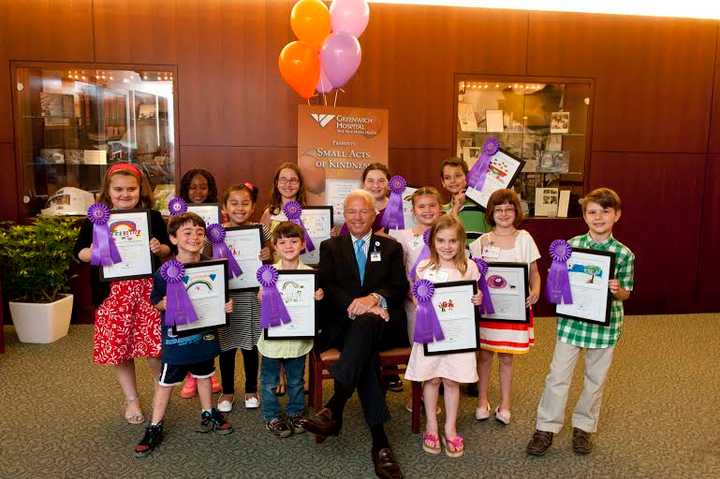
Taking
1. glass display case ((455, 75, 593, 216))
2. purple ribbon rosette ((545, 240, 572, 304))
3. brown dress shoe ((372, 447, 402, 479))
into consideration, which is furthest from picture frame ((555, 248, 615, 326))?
glass display case ((455, 75, 593, 216))

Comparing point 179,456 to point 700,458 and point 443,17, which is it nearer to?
point 700,458

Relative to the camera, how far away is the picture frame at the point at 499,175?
3.54 meters

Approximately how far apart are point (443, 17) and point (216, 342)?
146 inches

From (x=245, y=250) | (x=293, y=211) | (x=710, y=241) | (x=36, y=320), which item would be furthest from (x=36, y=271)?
(x=710, y=241)

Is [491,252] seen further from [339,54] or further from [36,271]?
[36,271]

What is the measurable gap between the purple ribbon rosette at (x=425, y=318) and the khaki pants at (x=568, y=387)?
63cm

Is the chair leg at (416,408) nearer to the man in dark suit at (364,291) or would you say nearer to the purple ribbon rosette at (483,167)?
the man in dark suit at (364,291)

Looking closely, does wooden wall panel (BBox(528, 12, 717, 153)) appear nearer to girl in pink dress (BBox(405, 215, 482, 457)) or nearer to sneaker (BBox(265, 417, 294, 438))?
girl in pink dress (BBox(405, 215, 482, 457))

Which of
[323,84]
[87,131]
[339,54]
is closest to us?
[339,54]

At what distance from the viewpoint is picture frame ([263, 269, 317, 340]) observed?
9.57 feet

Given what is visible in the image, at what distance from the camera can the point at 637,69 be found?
5.59 metres

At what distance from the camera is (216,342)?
3.08 meters

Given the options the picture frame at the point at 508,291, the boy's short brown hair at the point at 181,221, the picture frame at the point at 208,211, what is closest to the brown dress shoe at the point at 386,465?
the picture frame at the point at 508,291

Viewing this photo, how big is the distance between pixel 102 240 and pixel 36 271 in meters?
2.10
